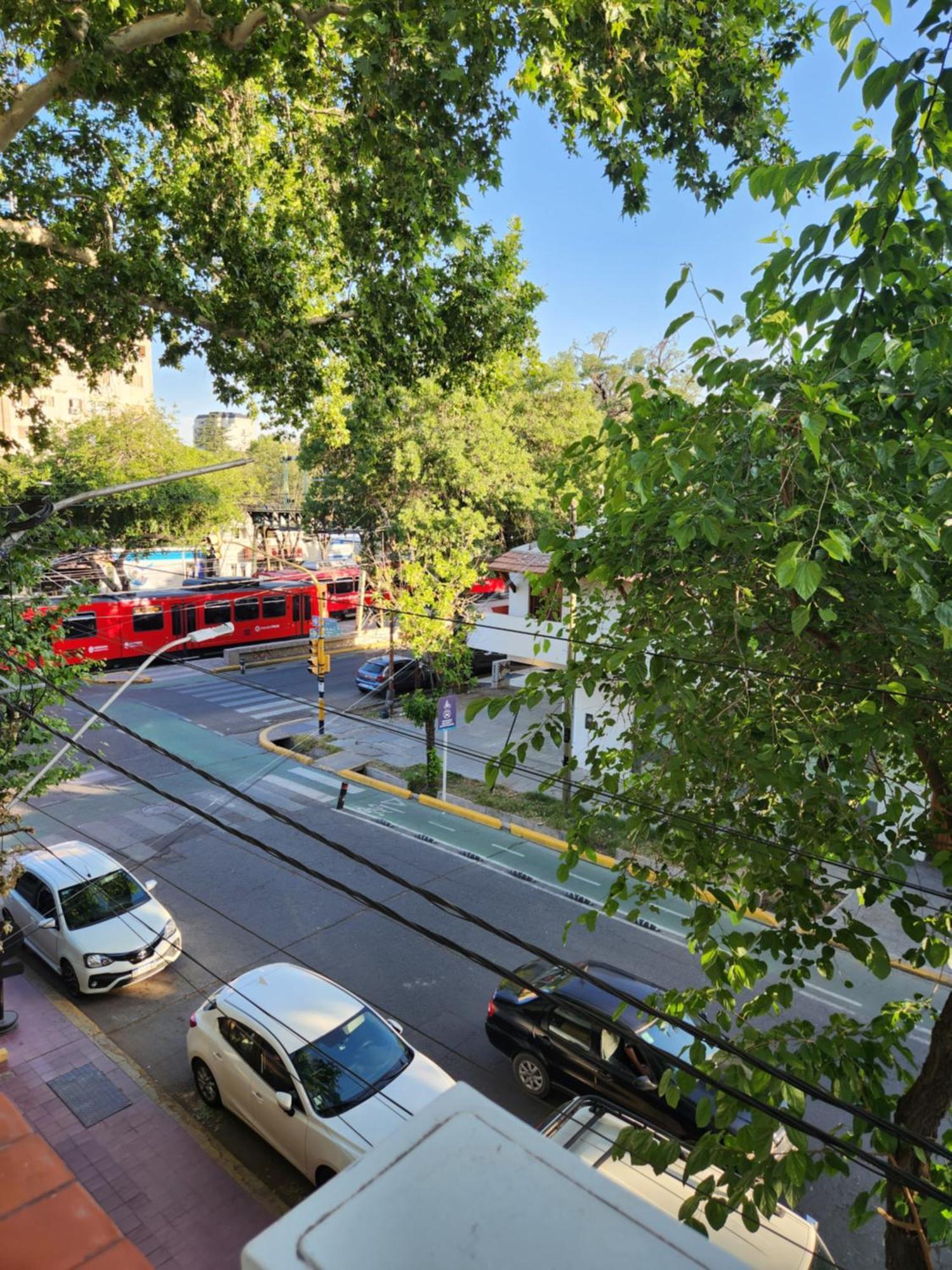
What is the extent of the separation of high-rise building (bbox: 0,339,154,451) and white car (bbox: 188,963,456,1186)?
22899 mm

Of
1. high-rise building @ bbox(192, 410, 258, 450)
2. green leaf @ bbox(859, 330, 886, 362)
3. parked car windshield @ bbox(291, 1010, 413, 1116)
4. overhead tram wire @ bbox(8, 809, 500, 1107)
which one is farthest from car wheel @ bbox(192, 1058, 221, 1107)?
high-rise building @ bbox(192, 410, 258, 450)

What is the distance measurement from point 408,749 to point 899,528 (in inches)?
623

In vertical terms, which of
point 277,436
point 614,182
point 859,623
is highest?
point 614,182

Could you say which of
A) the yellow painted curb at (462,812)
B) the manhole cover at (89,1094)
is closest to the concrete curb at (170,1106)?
the manhole cover at (89,1094)

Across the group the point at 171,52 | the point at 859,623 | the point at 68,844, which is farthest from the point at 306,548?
the point at 859,623

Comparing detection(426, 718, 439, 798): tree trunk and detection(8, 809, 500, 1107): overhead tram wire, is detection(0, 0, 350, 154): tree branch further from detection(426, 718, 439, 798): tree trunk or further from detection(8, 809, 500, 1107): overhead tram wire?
detection(426, 718, 439, 798): tree trunk

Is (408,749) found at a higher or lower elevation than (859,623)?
lower

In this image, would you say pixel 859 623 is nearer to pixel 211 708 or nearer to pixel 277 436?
pixel 277 436

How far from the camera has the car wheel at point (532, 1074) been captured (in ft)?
24.5

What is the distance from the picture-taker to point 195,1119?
7102 mm

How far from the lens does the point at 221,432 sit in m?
72.1

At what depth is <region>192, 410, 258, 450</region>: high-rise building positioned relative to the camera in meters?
69.8

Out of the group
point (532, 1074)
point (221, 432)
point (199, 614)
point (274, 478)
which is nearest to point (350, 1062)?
point (532, 1074)

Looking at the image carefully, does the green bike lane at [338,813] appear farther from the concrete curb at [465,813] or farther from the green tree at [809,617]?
the green tree at [809,617]
